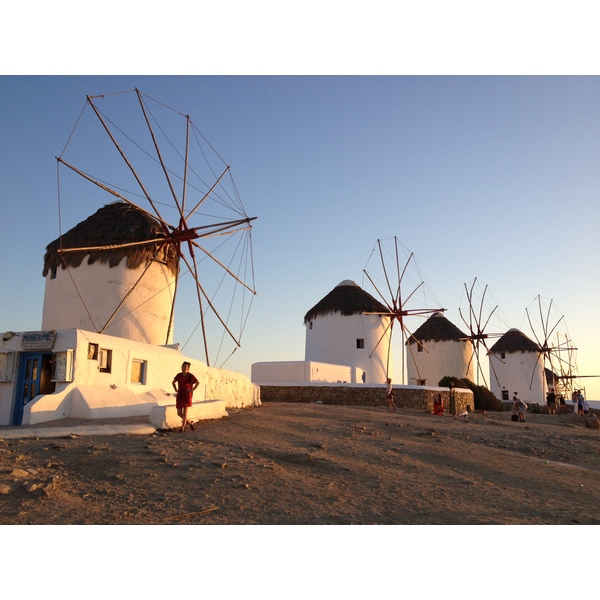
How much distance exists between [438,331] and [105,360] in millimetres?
27309

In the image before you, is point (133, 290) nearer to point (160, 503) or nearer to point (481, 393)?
point (160, 503)

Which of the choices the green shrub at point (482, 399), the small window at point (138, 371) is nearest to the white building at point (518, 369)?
the green shrub at point (482, 399)

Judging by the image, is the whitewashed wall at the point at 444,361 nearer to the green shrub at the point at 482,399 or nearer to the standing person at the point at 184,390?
the green shrub at the point at 482,399

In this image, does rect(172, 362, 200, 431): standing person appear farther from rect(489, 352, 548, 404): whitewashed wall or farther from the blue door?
rect(489, 352, 548, 404): whitewashed wall

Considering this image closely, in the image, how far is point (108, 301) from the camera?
15547 mm

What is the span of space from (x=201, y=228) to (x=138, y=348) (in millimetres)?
4662

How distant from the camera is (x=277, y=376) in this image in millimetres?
23188

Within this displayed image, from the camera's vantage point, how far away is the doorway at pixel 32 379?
10375 millimetres

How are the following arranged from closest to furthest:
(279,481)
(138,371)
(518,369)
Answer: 1. (279,481)
2. (138,371)
3. (518,369)

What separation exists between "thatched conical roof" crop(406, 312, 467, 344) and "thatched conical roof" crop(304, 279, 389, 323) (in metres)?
7.41

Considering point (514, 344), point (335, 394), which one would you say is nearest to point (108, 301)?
point (335, 394)

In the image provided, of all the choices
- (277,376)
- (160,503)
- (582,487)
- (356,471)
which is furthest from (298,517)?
(277,376)

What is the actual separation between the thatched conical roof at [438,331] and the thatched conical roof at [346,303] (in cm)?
741

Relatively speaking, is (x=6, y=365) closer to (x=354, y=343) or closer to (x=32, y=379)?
(x=32, y=379)
